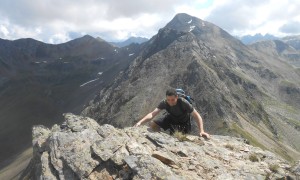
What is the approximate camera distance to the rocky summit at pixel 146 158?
52.6ft

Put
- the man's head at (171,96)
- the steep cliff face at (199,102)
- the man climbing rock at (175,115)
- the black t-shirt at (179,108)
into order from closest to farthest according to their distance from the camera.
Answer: the man's head at (171,96), the man climbing rock at (175,115), the black t-shirt at (179,108), the steep cliff face at (199,102)

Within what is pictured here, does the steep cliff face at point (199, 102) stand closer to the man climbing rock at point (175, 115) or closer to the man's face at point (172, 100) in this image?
the man climbing rock at point (175, 115)

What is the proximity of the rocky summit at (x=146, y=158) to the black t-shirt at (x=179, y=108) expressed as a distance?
102 cm

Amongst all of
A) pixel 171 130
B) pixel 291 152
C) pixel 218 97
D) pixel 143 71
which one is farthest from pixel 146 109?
pixel 171 130

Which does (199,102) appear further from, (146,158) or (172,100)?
(146,158)

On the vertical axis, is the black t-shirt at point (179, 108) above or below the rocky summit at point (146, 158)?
above

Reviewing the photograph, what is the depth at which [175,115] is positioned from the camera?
64.3 feet

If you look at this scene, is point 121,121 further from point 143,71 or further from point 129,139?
point 129,139

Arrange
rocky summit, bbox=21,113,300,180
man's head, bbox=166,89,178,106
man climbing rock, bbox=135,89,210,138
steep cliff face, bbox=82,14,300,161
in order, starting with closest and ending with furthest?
rocky summit, bbox=21,113,300,180, man's head, bbox=166,89,178,106, man climbing rock, bbox=135,89,210,138, steep cliff face, bbox=82,14,300,161

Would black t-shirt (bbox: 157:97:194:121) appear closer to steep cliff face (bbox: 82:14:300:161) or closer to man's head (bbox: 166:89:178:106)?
man's head (bbox: 166:89:178:106)

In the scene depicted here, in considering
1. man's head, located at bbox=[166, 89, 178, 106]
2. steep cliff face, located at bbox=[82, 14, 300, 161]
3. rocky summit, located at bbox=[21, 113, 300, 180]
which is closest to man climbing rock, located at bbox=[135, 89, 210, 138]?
man's head, located at bbox=[166, 89, 178, 106]

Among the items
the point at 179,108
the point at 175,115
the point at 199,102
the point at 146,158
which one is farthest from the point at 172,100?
the point at 199,102

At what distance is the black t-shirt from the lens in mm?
18969

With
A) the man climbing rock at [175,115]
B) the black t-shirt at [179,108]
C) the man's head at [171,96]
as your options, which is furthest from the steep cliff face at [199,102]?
the man's head at [171,96]
